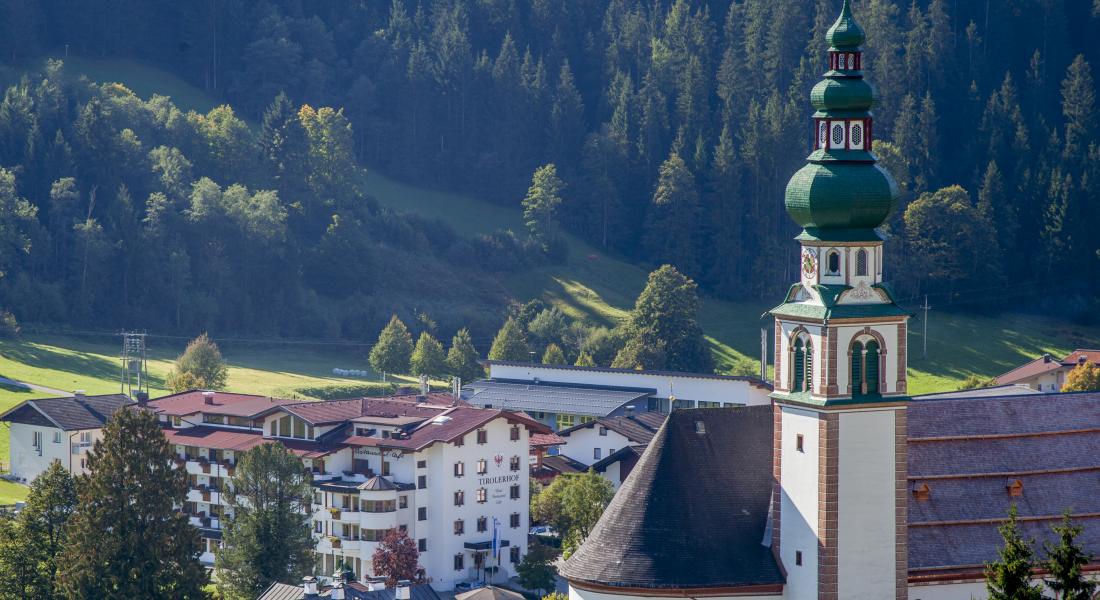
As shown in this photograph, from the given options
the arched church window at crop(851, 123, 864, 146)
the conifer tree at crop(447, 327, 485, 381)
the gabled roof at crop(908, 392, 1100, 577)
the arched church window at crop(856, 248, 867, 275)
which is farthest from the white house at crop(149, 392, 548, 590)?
the conifer tree at crop(447, 327, 485, 381)

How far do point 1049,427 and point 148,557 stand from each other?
3579cm

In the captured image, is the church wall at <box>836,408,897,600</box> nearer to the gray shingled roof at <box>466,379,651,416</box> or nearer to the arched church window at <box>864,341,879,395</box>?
the arched church window at <box>864,341,879,395</box>

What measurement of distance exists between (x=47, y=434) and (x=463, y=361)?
4575 cm

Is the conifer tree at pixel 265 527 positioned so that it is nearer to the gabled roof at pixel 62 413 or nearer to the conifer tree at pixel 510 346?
the gabled roof at pixel 62 413

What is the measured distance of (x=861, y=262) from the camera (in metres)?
63.9

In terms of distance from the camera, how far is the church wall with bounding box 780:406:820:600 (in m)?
63.2

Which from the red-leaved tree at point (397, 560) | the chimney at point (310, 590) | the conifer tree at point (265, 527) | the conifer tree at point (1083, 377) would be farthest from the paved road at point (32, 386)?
the conifer tree at point (1083, 377)

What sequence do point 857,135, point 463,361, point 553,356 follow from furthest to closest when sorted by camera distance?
point 553,356 → point 463,361 → point 857,135

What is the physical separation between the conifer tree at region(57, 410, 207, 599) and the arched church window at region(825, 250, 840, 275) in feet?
107

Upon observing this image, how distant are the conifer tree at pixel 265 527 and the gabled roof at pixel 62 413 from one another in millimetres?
21647

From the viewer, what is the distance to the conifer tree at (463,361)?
156m

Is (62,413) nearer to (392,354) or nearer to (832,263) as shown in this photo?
(392,354)

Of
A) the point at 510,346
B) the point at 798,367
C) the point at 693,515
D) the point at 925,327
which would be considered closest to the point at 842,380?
the point at 798,367

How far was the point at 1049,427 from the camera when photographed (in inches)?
2672
